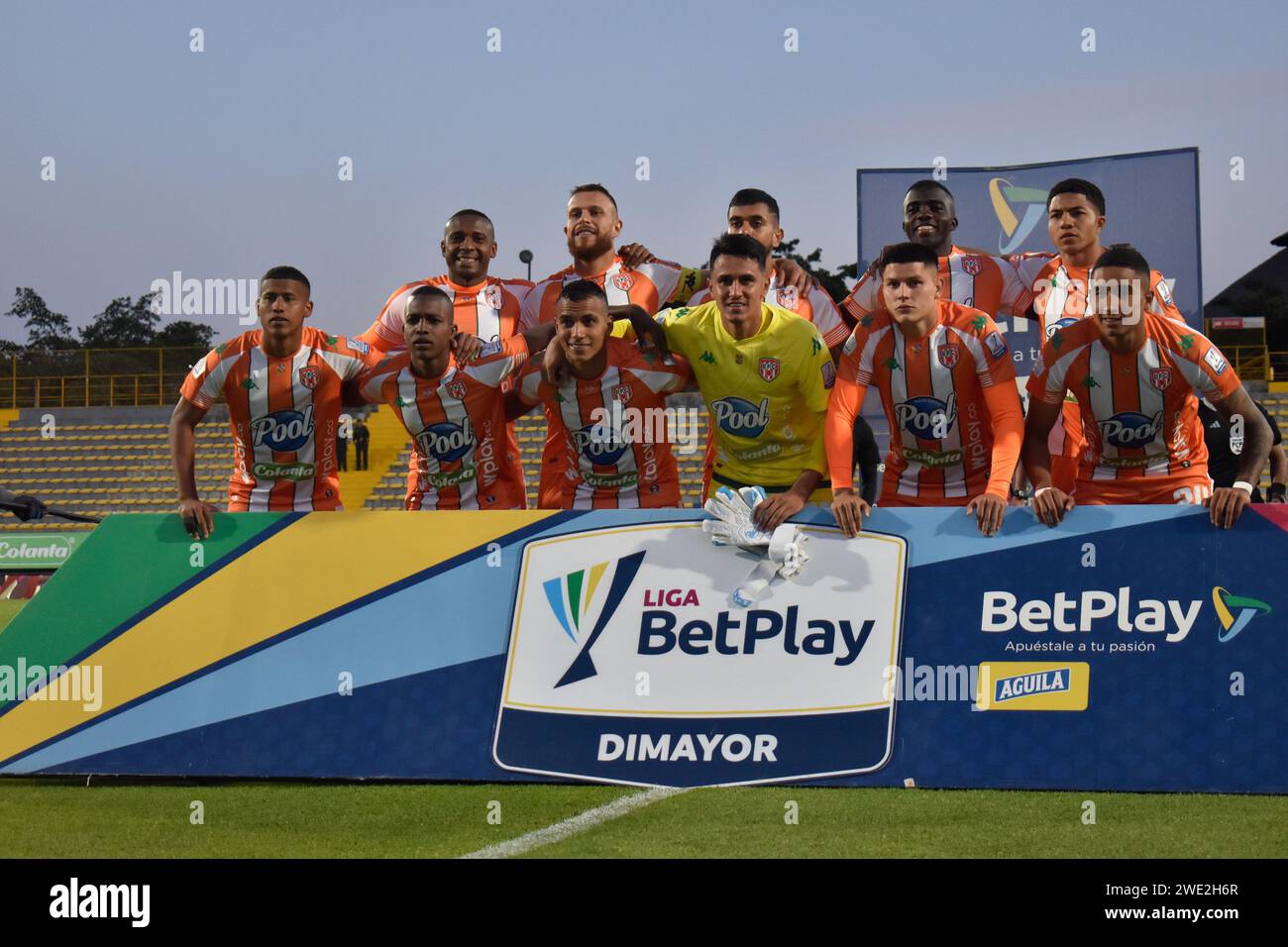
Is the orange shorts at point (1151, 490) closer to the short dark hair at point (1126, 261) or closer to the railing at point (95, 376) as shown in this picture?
the short dark hair at point (1126, 261)

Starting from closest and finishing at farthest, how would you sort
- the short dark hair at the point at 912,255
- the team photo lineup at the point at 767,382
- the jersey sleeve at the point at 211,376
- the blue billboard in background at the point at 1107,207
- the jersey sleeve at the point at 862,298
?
1. the team photo lineup at the point at 767,382
2. the short dark hair at the point at 912,255
3. the jersey sleeve at the point at 211,376
4. the jersey sleeve at the point at 862,298
5. the blue billboard in background at the point at 1107,207

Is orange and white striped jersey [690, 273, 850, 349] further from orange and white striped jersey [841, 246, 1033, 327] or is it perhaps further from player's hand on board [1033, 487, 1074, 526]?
player's hand on board [1033, 487, 1074, 526]

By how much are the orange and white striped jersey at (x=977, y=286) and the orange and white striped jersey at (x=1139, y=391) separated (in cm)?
140

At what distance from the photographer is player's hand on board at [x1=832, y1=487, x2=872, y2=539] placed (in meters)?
5.53

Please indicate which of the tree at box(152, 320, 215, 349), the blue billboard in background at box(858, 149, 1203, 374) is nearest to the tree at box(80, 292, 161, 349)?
the tree at box(152, 320, 215, 349)

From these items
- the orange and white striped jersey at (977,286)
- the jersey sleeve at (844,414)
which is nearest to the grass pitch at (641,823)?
the jersey sleeve at (844,414)

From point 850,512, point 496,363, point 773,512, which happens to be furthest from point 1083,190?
point 496,363

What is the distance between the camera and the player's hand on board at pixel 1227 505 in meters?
5.23

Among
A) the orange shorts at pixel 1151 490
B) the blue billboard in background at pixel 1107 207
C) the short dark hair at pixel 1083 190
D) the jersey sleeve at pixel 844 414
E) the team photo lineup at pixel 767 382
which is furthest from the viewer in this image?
the blue billboard in background at pixel 1107 207

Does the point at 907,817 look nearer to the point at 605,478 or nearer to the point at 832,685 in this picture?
the point at 832,685

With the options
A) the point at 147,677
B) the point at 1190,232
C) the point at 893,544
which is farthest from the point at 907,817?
the point at 1190,232

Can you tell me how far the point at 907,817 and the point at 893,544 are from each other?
123cm

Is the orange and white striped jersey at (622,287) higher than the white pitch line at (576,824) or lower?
higher

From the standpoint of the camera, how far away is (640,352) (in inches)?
262
